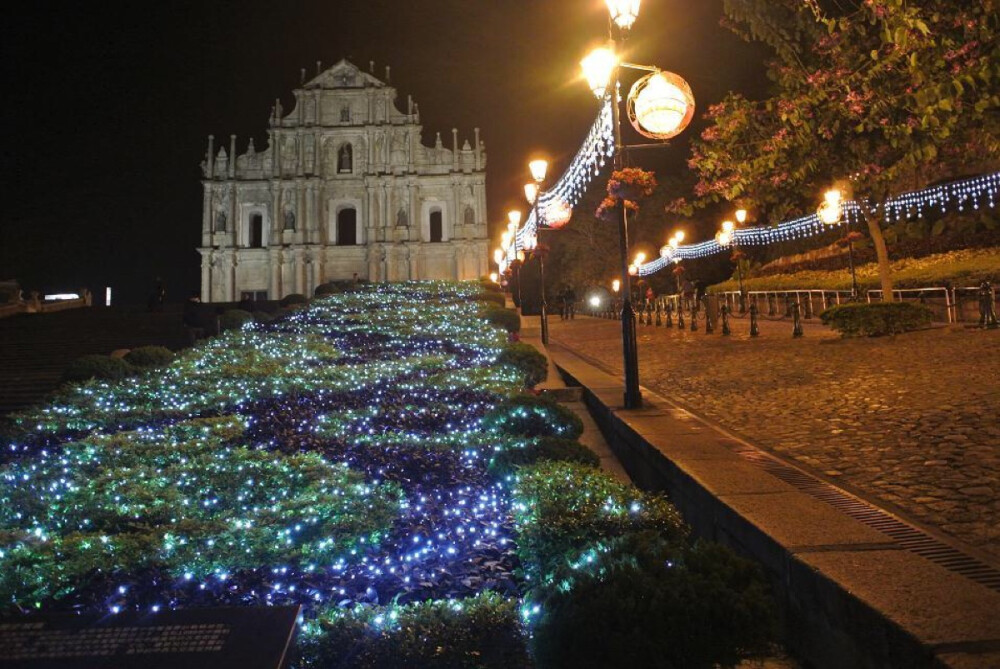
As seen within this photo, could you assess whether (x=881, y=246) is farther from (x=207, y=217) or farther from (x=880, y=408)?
(x=207, y=217)

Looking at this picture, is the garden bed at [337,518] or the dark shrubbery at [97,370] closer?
the garden bed at [337,518]

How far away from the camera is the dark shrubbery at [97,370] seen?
11547mm

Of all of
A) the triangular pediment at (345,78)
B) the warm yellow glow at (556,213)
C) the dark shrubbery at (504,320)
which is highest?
the triangular pediment at (345,78)

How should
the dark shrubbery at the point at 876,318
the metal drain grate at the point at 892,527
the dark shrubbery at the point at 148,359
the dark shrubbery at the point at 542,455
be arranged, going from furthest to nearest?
the dark shrubbery at the point at 876,318 → the dark shrubbery at the point at 148,359 → the dark shrubbery at the point at 542,455 → the metal drain grate at the point at 892,527

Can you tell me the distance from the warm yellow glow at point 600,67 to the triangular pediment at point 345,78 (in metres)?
53.8

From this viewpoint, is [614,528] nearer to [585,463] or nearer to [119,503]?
[585,463]

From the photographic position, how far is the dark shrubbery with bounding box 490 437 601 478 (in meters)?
4.82

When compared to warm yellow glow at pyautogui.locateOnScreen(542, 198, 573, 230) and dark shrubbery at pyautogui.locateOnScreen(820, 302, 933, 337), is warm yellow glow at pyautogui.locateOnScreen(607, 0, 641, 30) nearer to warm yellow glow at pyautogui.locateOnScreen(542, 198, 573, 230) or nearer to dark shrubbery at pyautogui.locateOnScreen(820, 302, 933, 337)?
dark shrubbery at pyautogui.locateOnScreen(820, 302, 933, 337)

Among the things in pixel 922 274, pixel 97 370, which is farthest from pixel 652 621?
pixel 922 274

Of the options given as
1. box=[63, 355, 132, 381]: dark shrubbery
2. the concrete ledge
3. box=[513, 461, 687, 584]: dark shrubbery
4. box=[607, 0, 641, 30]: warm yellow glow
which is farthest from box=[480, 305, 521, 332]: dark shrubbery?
box=[513, 461, 687, 584]: dark shrubbery

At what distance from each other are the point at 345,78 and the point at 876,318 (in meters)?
53.3

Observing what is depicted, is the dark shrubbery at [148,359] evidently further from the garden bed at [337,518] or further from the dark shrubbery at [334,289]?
the dark shrubbery at [334,289]

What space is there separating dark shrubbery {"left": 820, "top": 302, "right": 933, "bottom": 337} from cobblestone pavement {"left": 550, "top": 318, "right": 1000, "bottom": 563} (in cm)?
45

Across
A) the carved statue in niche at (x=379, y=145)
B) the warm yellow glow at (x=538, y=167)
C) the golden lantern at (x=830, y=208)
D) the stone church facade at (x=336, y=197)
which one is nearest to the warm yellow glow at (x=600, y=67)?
the warm yellow glow at (x=538, y=167)
